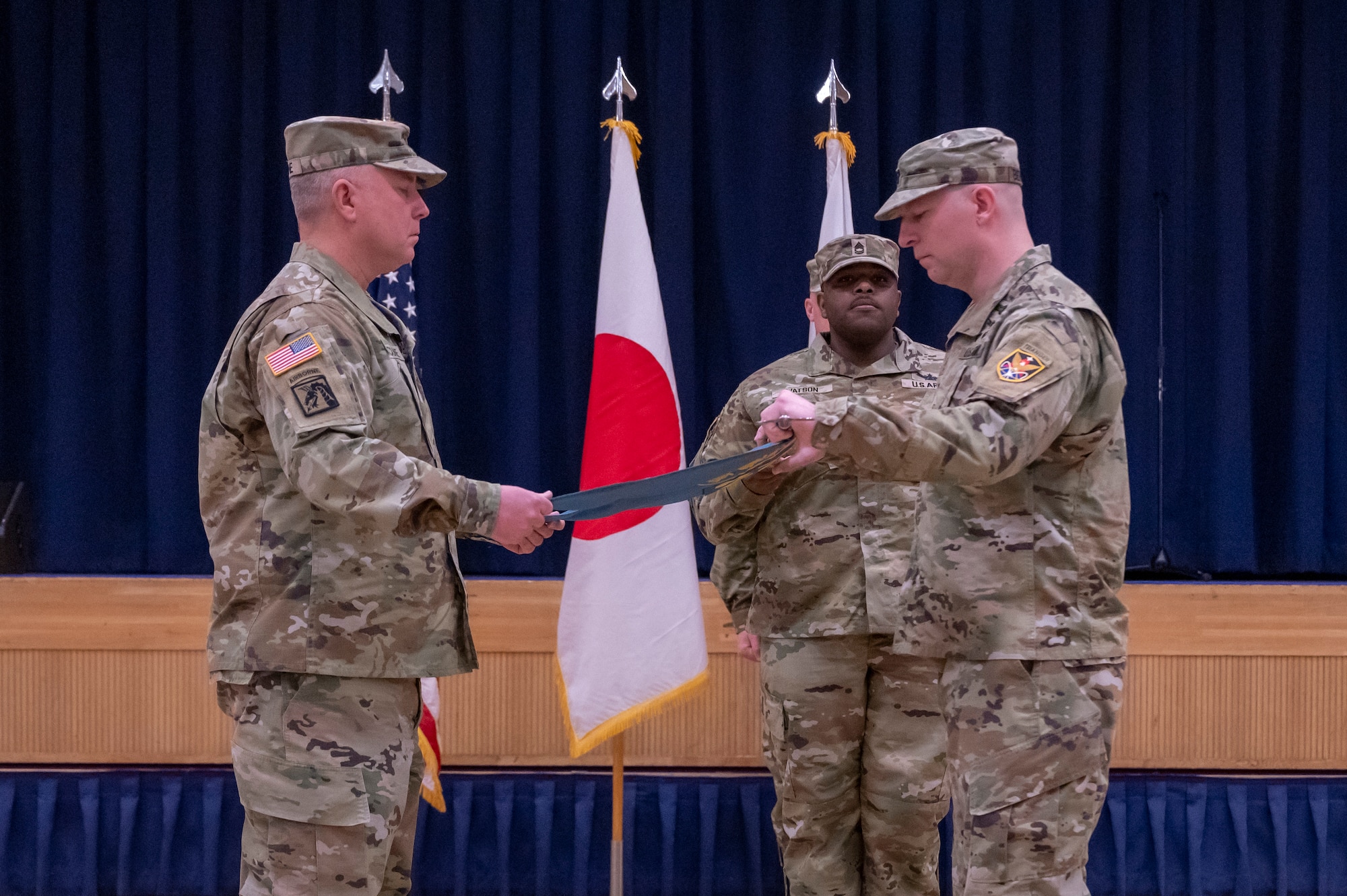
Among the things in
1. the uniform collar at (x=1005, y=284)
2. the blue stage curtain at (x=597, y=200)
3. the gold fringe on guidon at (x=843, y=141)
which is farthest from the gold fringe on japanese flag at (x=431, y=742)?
the gold fringe on guidon at (x=843, y=141)

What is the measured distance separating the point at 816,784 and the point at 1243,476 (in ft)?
6.21

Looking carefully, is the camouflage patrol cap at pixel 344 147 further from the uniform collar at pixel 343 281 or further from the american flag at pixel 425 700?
the american flag at pixel 425 700

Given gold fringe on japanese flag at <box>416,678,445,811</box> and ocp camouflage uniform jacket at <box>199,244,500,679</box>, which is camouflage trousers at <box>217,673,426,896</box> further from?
gold fringe on japanese flag at <box>416,678,445,811</box>

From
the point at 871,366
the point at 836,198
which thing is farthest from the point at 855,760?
the point at 836,198

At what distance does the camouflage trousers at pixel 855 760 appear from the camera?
2.56m

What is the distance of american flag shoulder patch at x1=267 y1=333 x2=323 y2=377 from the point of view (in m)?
1.72

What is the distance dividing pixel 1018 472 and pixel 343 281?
1126 millimetres

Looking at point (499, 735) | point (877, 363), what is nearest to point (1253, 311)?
point (877, 363)

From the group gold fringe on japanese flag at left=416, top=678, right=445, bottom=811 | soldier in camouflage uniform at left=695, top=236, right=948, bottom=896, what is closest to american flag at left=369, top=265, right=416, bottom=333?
gold fringe on japanese flag at left=416, top=678, right=445, bottom=811

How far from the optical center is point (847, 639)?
8.54ft

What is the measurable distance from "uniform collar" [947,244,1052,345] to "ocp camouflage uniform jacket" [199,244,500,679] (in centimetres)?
81

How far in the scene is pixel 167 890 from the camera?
3.35 metres

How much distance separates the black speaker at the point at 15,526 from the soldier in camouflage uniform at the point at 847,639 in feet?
7.38

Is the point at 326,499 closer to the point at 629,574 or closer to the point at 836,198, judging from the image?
the point at 629,574
